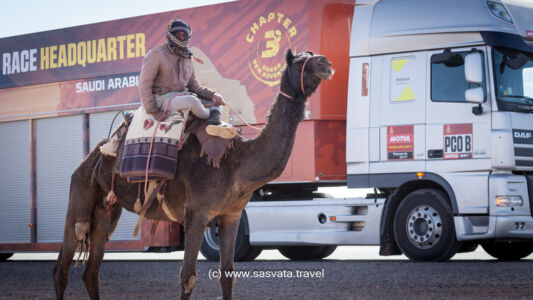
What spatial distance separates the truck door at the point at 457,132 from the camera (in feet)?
44.4

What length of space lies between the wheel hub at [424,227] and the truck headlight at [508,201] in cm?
99

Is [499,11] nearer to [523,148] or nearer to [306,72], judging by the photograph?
[523,148]

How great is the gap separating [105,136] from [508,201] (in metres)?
8.00

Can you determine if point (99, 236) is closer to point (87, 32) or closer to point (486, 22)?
point (486, 22)

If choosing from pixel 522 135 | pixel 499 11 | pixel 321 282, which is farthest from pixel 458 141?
pixel 321 282

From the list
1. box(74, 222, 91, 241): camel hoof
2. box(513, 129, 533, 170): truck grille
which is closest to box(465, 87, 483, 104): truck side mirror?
box(513, 129, 533, 170): truck grille

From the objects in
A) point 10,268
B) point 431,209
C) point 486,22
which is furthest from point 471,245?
point 10,268

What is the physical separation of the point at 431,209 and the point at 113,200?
6.45 m

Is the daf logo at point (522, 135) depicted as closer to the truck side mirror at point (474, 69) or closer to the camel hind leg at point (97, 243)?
the truck side mirror at point (474, 69)

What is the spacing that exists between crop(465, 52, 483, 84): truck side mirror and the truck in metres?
0.02

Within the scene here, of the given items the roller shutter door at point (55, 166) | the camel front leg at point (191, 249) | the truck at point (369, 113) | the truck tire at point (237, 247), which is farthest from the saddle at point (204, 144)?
the roller shutter door at point (55, 166)

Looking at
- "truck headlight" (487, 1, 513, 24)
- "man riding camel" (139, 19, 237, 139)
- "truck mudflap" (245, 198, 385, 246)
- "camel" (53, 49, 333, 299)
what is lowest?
"truck mudflap" (245, 198, 385, 246)

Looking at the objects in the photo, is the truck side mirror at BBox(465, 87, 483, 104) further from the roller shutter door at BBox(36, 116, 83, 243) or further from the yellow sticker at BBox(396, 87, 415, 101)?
the roller shutter door at BBox(36, 116, 83, 243)

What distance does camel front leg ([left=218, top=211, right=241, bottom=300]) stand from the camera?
8078mm
